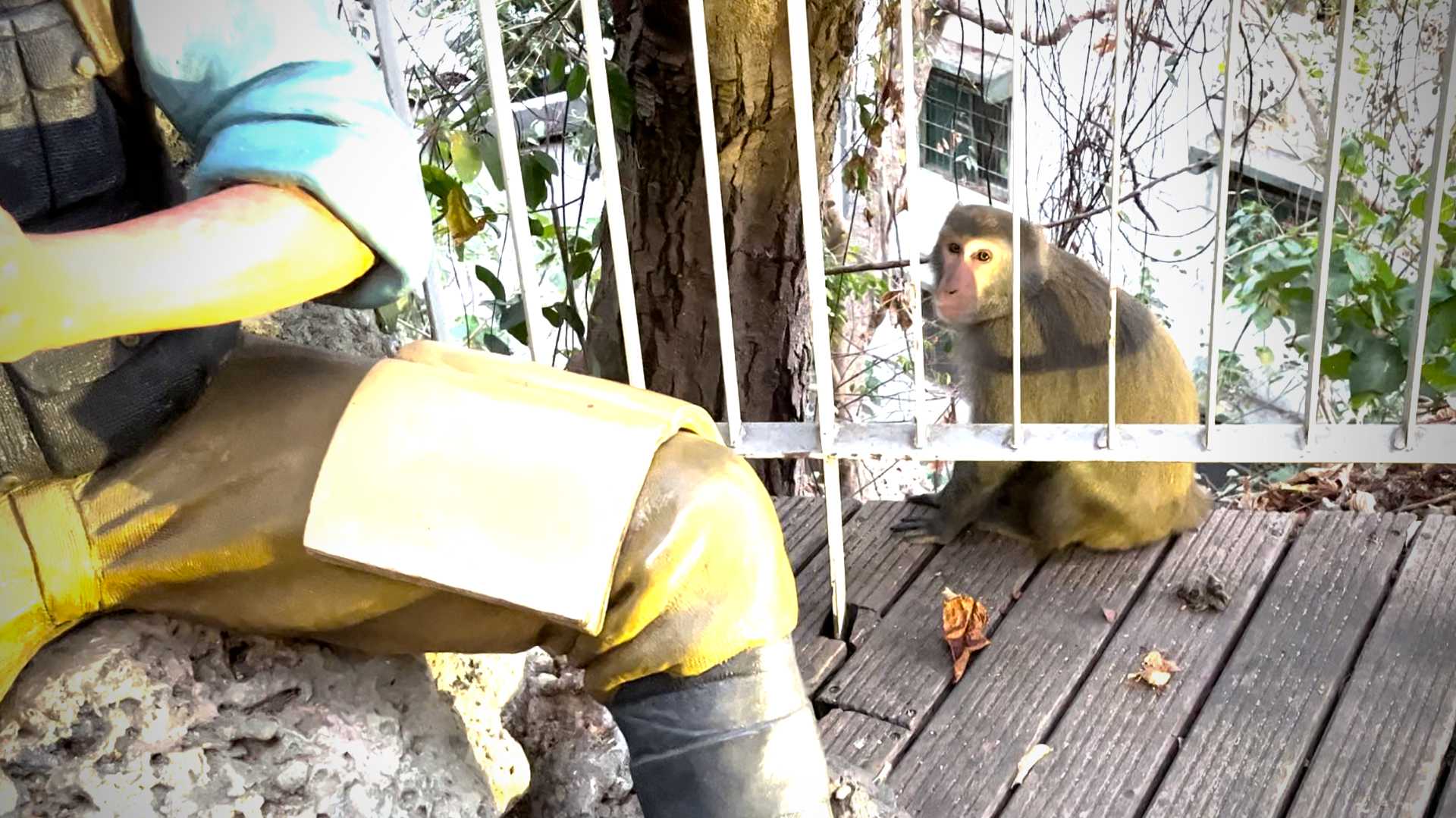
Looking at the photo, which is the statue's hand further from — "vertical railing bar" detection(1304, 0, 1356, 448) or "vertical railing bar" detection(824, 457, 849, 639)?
"vertical railing bar" detection(1304, 0, 1356, 448)

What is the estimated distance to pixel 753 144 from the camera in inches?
101

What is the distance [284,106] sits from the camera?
1.10m

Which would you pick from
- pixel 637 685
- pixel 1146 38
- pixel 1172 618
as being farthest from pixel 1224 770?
pixel 1146 38

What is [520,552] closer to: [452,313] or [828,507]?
[828,507]

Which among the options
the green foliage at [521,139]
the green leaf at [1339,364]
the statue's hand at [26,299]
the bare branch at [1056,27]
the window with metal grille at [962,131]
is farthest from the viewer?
the window with metal grille at [962,131]

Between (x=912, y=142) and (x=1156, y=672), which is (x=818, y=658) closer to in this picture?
(x=1156, y=672)

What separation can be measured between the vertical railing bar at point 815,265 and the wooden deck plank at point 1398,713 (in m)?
0.80

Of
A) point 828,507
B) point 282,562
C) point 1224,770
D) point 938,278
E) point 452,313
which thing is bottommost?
point 452,313

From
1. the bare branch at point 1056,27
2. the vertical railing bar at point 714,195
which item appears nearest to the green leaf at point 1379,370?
the vertical railing bar at point 714,195

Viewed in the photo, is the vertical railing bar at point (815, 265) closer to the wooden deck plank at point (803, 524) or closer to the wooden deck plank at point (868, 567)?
the wooden deck plank at point (868, 567)

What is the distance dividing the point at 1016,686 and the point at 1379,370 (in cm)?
89

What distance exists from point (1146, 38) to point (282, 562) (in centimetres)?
293

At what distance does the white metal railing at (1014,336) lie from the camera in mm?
1746

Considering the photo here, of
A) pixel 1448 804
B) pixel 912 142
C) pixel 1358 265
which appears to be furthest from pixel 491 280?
pixel 1448 804
